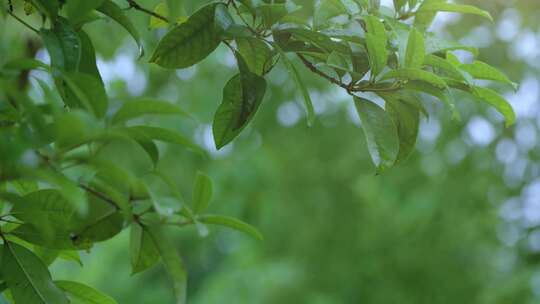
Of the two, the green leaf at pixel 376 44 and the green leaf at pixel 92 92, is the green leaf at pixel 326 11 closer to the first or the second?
the green leaf at pixel 376 44

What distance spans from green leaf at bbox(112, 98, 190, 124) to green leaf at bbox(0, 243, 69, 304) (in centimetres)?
20

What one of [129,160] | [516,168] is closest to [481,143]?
[516,168]

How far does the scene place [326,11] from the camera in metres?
0.82

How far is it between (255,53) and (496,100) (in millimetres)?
277

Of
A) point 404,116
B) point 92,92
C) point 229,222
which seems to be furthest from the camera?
point 229,222

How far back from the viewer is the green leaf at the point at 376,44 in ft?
2.53

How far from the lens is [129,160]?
12.1ft

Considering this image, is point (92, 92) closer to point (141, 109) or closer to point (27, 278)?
point (141, 109)

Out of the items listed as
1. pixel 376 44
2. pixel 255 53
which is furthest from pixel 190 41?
pixel 376 44

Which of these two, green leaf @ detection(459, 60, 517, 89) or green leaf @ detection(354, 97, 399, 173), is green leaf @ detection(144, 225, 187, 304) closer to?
green leaf @ detection(354, 97, 399, 173)

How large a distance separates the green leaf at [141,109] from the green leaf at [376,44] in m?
0.19

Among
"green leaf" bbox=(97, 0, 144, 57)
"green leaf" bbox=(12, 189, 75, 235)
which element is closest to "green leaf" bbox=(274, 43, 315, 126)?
"green leaf" bbox=(97, 0, 144, 57)

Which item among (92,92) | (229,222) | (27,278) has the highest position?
(92,92)

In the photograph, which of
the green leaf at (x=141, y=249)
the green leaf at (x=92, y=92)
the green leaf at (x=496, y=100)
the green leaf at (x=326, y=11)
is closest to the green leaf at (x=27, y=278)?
the green leaf at (x=141, y=249)
